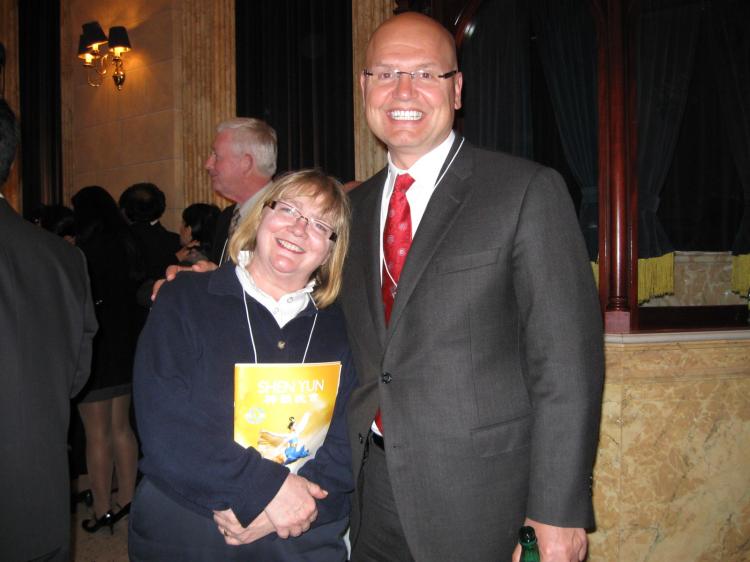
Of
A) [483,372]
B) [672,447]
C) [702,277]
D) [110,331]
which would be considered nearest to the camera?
[483,372]

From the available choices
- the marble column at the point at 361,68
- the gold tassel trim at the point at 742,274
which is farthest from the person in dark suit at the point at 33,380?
the gold tassel trim at the point at 742,274

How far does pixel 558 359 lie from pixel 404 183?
1.98 ft

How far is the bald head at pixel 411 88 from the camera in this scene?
1.59 metres

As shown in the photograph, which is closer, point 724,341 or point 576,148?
point 724,341

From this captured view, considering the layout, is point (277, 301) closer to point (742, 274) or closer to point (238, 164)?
point (238, 164)

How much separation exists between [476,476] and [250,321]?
0.64 metres

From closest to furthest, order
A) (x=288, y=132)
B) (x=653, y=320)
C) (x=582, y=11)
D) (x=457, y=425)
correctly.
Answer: (x=457, y=425) → (x=653, y=320) → (x=582, y=11) → (x=288, y=132)

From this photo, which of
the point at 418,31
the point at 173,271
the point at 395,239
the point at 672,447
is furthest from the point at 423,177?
the point at 672,447

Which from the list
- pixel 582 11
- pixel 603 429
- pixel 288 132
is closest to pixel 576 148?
pixel 582 11

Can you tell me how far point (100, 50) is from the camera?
247 inches

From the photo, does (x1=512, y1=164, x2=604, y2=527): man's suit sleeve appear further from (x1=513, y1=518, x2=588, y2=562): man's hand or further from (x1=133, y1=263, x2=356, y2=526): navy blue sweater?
(x1=133, y1=263, x2=356, y2=526): navy blue sweater

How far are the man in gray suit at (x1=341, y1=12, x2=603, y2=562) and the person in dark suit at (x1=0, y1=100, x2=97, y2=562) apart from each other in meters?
0.79

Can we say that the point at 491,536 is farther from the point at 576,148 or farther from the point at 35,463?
the point at 576,148

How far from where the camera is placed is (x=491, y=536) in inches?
55.7
